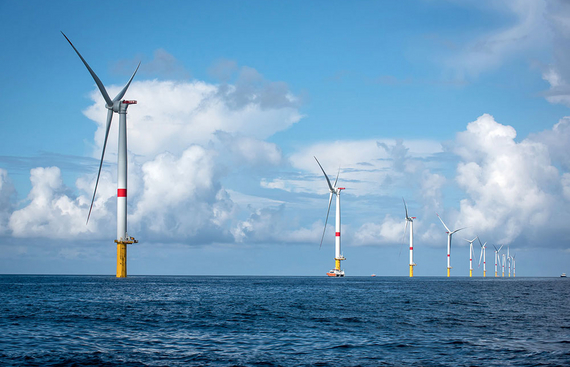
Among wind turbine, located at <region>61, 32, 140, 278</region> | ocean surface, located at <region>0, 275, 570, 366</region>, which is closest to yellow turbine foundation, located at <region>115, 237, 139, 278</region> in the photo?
wind turbine, located at <region>61, 32, 140, 278</region>

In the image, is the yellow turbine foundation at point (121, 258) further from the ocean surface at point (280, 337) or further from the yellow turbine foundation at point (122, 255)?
the ocean surface at point (280, 337)

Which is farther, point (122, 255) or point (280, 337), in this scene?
point (122, 255)

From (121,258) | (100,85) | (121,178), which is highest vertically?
(100,85)

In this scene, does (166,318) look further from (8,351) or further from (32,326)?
(8,351)

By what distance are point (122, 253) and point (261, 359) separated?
116818 mm

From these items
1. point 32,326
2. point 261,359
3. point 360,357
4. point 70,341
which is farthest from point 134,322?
point 360,357

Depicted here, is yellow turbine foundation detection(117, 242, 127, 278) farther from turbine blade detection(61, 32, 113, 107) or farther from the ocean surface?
the ocean surface

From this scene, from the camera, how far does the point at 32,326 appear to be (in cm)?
5150

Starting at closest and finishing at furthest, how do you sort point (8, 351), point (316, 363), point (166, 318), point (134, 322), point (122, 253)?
1. point (316, 363)
2. point (8, 351)
3. point (134, 322)
4. point (166, 318)
5. point (122, 253)

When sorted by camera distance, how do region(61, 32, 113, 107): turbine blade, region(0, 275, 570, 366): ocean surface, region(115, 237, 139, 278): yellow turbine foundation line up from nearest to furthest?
1. region(0, 275, 570, 366): ocean surface
2. region(61, 32, 113, 107): turbine blade
3. region(115, 237, 139, 278): yellow turbine foundation

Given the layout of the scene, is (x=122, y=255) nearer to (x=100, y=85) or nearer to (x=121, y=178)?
(x=121, y=178)

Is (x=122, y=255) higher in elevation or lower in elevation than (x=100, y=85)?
lower

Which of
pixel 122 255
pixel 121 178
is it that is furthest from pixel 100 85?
pixel 122 255

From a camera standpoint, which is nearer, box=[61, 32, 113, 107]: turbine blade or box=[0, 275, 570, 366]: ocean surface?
box=[0, 275, 570, 366]: ocean surface
